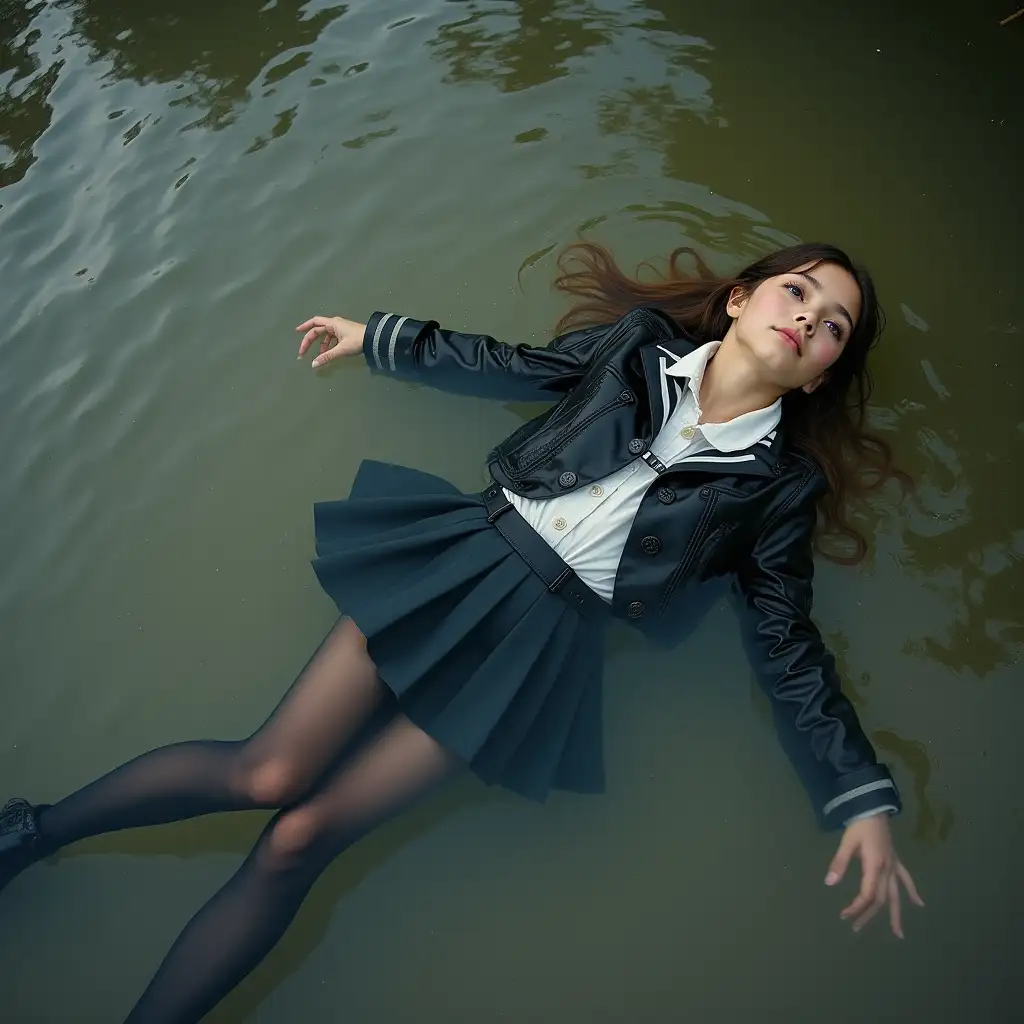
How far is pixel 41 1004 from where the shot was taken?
246 cm

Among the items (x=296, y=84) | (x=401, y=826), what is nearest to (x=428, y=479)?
(x=401, y=826)

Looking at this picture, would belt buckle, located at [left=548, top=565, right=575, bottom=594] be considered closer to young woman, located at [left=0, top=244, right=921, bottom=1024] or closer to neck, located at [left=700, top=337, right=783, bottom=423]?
young woman, located at [left=0, top=244, right=921, bottom=1024]

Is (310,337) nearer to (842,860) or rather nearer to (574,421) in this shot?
(574,421)

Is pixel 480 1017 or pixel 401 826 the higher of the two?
pixel 401 826

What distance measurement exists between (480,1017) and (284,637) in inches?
49.7

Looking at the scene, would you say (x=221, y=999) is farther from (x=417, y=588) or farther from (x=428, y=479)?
(x=428, y=479)

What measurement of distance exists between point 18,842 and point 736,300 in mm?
2574

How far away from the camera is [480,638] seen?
256 centimetres

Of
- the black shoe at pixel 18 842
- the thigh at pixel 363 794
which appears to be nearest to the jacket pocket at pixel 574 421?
the thigh at pixel 363 794

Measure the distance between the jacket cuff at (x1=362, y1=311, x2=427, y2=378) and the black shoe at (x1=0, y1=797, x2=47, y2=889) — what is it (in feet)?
5.49

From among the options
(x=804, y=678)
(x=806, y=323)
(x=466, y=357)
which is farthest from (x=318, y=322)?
(x=804, y=678)

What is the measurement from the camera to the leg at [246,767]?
7.91 ft

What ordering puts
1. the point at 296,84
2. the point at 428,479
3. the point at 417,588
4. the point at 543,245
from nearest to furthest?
1. the point at 417,588
2. the point at 428,479
3. the point at 543,245
4. the point at 296,84

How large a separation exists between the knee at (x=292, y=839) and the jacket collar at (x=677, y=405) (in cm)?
134
